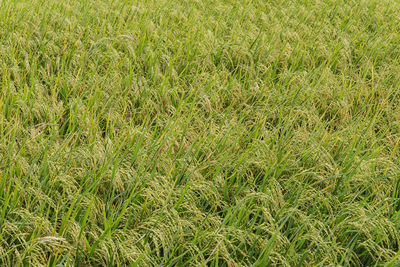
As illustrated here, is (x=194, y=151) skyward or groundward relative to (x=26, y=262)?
skyward

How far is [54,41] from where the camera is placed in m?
3.42

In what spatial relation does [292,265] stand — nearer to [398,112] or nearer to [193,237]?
[193,237]

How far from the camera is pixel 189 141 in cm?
257

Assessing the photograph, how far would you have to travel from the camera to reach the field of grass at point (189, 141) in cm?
184

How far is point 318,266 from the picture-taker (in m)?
1.84

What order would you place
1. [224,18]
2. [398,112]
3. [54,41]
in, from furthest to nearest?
[224,18] < [54,41] < [398,112]

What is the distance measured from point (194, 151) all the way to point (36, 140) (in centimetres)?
88

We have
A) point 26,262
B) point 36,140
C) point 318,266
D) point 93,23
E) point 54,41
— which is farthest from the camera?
point 93,23

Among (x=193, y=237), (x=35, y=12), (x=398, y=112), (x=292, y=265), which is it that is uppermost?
(x=398, y=112)

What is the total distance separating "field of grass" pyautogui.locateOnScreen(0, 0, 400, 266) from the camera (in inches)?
72.6

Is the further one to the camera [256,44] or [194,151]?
[256,44]

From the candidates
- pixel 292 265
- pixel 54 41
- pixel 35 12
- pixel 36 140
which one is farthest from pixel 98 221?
pixel 35 12

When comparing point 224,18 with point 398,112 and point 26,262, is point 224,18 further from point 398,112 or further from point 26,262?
point 26,262

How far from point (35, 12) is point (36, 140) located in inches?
86.3
